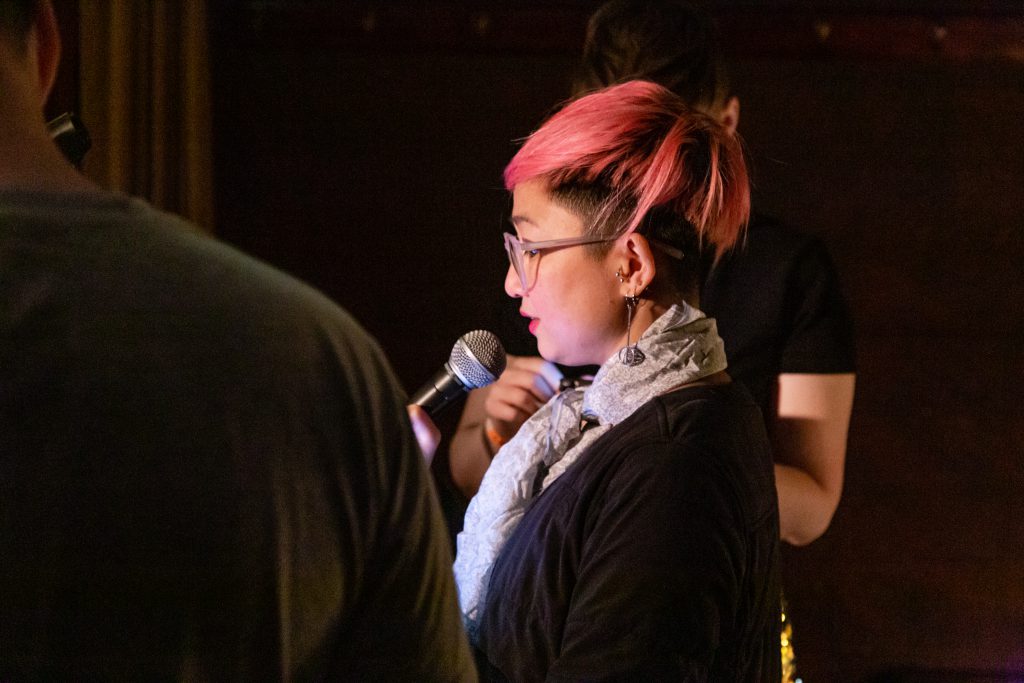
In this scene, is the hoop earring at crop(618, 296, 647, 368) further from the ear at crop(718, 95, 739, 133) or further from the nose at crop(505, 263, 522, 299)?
the ear at crop(718, 95, 739, 133)

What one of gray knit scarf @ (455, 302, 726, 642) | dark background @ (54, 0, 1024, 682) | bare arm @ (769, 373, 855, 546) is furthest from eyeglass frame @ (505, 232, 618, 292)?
dark background @ (54, 0, 1024, 682)

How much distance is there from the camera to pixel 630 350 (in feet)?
4.14

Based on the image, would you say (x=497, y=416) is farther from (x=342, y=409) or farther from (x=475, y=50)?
(x=475, y=50)

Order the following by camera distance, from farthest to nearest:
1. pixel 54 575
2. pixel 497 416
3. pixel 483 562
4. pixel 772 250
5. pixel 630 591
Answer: pixel 772 250
pixel 497 416
pixel 483 562
pixel 630 591
pixel 54 575

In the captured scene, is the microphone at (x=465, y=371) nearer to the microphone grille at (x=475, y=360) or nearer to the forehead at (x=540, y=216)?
the microphone grille at (x=475, y=360)

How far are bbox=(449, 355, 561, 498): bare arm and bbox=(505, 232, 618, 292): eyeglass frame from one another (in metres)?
0.21

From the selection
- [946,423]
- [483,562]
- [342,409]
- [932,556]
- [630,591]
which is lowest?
[932,556]

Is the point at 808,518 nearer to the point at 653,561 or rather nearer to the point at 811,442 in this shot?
the point at 811,442

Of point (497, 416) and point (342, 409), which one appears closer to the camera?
point (342, 409)

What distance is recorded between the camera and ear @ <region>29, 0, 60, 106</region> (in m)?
0.69

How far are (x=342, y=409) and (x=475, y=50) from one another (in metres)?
2.53

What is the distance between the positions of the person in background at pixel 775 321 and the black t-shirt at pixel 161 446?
3.25 ft

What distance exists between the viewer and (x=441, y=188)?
3.09 meters

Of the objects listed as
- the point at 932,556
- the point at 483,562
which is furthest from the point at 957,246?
the point at 483,562
